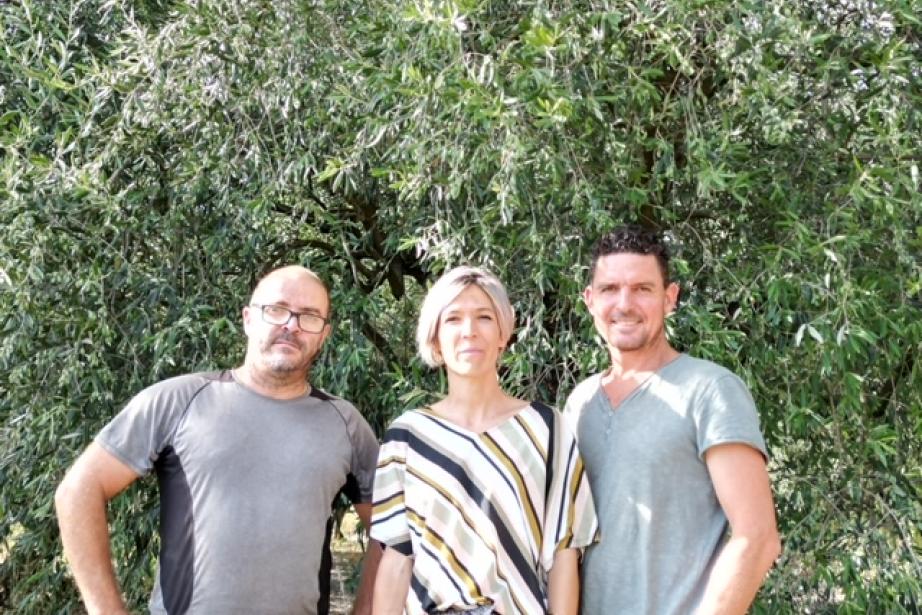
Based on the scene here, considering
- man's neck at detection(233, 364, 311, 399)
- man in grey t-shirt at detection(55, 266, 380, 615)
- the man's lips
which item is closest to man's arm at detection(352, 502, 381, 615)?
man in grey t-shirt at detection(55, 266, 380, 615)

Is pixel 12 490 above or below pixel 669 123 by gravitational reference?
below

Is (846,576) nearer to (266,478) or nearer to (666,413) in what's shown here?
(666,413)

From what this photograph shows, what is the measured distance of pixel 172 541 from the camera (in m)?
3.20

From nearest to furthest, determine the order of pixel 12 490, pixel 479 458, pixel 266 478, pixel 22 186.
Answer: pixel 479 458
pixel 266 478
pixel 22 186
pixel 12 490

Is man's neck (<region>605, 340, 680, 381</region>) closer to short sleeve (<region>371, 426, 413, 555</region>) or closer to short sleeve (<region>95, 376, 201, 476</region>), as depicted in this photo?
short sleeve (<region>371, 426, 413, 555</region>)

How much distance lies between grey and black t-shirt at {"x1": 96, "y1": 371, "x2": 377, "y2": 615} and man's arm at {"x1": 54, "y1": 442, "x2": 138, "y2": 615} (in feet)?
0.22

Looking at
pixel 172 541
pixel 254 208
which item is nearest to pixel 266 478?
pixel 172 541

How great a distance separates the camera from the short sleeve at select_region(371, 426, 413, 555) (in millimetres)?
2863

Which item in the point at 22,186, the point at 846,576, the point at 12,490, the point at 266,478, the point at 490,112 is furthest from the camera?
the point at 12,490

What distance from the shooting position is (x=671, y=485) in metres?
2.81

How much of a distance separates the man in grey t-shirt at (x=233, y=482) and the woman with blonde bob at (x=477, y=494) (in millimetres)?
412

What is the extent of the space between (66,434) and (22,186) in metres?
1.09

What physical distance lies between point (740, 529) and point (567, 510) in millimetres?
451

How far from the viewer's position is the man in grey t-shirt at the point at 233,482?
314 cm
